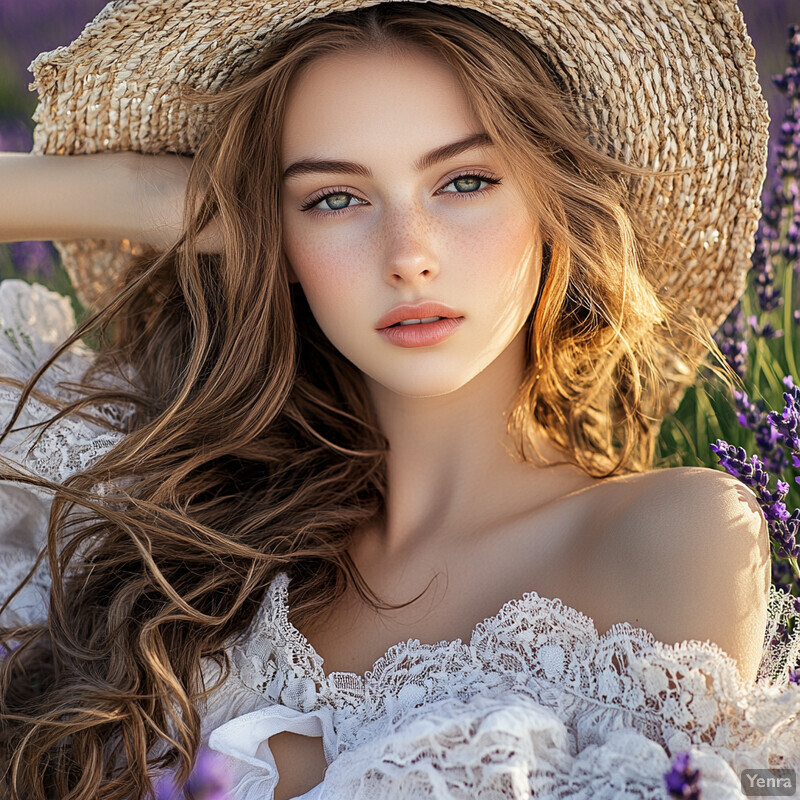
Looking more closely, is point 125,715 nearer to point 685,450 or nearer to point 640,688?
point 640,688

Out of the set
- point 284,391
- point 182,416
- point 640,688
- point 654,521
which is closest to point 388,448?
point 284,391

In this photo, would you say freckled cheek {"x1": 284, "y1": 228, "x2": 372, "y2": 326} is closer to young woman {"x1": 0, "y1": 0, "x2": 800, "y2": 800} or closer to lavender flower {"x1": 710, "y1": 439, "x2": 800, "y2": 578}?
young woman {"x1": 0, "y1": 0, "x2": 800, "y2": 800}

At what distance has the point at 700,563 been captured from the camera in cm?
157

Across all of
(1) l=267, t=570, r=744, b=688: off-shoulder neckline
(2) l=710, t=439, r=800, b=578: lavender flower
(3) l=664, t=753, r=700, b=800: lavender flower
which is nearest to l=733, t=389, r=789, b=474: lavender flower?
(2) l=710, t=439, r=800, b=578: lavender flower

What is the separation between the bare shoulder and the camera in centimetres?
154

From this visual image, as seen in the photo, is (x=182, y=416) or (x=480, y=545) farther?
(x=182, y=416)

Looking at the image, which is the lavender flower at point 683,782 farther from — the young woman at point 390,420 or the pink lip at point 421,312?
the pink lip at point 421,312

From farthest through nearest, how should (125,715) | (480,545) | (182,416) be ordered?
(182,416), (480,545), (125,715)

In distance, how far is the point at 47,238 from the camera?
2.35m

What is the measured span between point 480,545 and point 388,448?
0.38 m

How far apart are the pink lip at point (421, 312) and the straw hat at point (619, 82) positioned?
1.76ft

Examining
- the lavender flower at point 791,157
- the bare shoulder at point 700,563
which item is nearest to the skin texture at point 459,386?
the bare shoulder at point 700,563

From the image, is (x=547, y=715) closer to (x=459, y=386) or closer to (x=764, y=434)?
(x=459, y=386)

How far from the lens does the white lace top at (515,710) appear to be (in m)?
1.41
